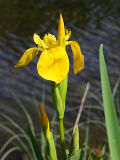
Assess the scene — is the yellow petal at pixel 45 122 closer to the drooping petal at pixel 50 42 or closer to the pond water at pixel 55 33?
the drooping petal at pixel 50 42

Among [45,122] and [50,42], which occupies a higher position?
[50,42]

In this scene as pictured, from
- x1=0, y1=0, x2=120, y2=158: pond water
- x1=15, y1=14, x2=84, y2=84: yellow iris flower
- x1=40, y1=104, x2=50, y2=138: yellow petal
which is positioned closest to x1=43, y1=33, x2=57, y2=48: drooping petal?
x1=15, y1=14, x2=84, y2=84: yellow iris flower

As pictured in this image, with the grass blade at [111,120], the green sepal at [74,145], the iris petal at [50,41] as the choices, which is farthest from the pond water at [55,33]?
the grass blade at [111,120]

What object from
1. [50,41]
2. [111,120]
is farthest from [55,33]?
[111,120]

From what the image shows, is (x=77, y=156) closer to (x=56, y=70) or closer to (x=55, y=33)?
(x=56, y=70)

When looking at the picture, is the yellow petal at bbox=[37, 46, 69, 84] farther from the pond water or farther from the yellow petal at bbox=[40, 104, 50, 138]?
the pond water

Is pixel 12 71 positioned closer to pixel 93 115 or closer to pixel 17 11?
pixel 93 115
